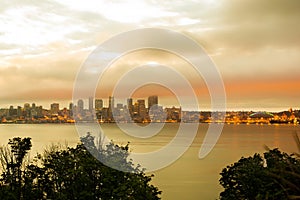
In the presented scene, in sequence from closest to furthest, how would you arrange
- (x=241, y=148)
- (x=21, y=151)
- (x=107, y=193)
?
(x=107, y=193) < (x=21, y=151) < (x=241, y=148)

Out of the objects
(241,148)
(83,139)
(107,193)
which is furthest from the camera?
(241,148)

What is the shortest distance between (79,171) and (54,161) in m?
2.06

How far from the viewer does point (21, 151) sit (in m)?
16.5

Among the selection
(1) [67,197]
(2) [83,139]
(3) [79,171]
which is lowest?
(1) [67,197]

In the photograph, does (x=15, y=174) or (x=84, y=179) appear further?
(x=15, y=174)

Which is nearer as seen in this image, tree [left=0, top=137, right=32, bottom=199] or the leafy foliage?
the leafy foliage

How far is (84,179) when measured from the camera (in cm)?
1271

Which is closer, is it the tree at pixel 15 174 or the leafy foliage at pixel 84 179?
the leafy foliage at pixel 84 179

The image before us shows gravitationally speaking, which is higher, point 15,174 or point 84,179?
point 84,179

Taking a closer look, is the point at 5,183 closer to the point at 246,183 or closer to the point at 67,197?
the point at 67,197

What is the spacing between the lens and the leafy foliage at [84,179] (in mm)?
11898

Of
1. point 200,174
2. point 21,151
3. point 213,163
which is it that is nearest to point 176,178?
point 200,174

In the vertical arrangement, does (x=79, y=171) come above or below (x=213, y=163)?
above

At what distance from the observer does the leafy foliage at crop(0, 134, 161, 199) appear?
468 inches
